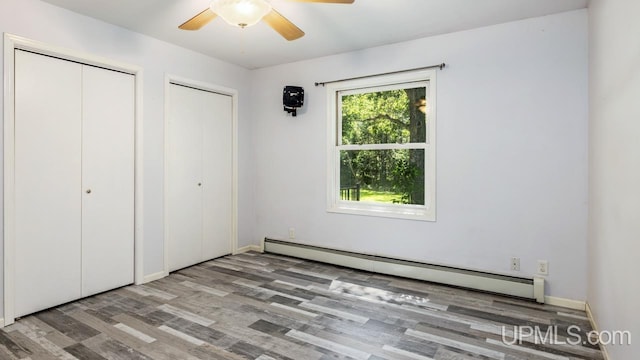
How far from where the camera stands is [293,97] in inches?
168

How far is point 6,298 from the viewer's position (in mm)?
2613

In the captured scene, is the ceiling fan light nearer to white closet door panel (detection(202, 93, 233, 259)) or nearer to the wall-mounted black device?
the wall-mounted black device

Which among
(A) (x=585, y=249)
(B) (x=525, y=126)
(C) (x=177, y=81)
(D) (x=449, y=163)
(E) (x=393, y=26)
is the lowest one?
(A) (x=585, y=249)

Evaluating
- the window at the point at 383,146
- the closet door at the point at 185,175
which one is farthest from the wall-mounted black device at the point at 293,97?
the closet door at the point at 185,175

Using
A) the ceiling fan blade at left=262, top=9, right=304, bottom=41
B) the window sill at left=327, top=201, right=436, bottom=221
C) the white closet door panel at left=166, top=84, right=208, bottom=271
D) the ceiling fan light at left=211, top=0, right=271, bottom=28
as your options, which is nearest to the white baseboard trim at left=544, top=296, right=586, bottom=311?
the window sill at left=327, top=201, right=436, bottom=221

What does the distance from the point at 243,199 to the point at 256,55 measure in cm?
189

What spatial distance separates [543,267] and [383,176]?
1.75m

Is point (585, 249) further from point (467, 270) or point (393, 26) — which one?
point (393, 26)

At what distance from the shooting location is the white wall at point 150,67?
2.75m

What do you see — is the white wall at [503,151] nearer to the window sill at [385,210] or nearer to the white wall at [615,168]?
the window sill at [385,210]

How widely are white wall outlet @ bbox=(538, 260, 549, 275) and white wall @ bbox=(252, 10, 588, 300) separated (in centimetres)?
4

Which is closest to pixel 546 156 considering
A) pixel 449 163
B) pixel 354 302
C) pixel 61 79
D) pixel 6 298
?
pixel 449 163

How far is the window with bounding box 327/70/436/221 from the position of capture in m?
3.66

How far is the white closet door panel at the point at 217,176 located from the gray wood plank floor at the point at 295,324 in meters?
0.86
